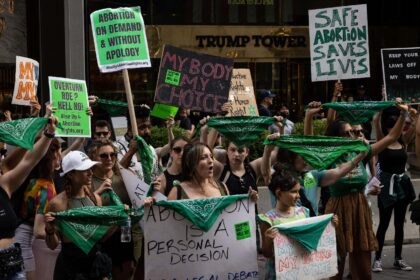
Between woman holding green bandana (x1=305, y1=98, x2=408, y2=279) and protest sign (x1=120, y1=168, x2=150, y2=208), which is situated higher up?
protest sign (x1=120, y1=168, x2=150, y2=208)

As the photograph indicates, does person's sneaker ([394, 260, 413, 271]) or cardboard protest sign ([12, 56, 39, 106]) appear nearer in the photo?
cardboard protest sign ([12, 56, 39, 106])

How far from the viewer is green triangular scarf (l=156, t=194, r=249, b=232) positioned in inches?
244

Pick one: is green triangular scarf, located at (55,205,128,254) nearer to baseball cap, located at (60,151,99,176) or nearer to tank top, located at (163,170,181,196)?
baseball cap, located at (60,151,99,176)

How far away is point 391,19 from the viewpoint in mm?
20797

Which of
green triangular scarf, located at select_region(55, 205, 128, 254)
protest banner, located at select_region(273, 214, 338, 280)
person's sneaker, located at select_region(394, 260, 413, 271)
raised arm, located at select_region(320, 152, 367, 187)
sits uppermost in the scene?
raised arm, located at select_region(320, 152, 367, 187)

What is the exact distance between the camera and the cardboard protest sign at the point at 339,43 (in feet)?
31.2

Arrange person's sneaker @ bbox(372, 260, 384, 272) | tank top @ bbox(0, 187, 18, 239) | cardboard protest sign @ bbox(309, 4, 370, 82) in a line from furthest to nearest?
person's sneaker @ bbox(372, 260, 384, 272) < cardboard protest sign @ bbox(309, 4, 370, 82) < tank top @ bbox(0, 187, 18, 239)

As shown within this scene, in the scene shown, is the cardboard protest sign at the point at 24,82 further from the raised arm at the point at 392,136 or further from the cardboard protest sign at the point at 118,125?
the raised arm at the point at 392,136

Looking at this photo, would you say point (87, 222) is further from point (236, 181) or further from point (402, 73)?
point (402, 73)

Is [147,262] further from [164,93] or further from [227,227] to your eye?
[164,93]

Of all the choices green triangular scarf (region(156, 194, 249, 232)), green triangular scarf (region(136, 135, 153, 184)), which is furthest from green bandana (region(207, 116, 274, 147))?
green triangular scarf (region(156, 194, 249, 232))

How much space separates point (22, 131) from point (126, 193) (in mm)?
1409

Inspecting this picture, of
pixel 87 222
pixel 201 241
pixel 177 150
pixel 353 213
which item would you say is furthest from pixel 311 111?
pixel 87 222

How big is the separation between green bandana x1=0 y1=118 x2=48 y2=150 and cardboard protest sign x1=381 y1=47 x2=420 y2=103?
402 cm
